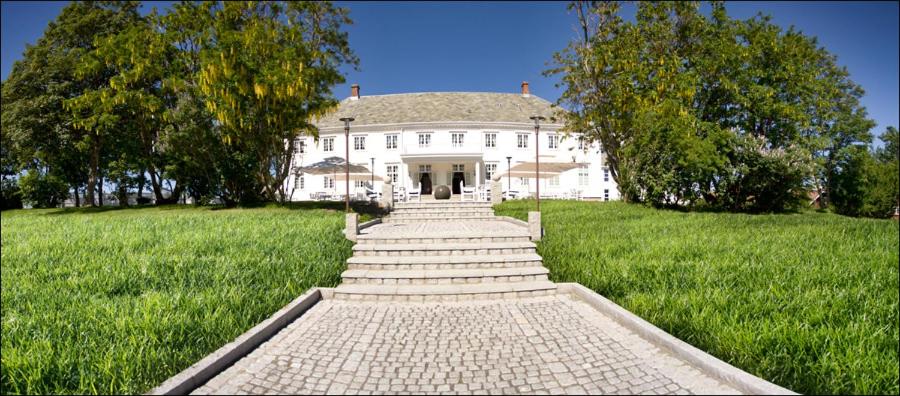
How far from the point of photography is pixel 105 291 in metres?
5.84

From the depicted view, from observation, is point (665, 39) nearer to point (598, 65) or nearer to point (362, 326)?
point (598, 65)

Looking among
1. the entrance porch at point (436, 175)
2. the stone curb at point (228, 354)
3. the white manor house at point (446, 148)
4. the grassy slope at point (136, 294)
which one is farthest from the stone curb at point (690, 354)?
the entrance porch at point (436, 175)

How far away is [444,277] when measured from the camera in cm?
715

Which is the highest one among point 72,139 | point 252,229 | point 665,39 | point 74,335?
point 665,39

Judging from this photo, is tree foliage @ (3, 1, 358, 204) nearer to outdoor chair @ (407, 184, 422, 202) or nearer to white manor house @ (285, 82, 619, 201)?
outdoor chair @ (407, 184, 422, 202)

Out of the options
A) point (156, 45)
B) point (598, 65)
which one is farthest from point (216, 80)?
point (598, 65)

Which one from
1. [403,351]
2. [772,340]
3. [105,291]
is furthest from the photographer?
[105,291]

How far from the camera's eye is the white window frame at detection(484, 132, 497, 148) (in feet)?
106

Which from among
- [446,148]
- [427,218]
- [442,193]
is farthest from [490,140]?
[427,218]

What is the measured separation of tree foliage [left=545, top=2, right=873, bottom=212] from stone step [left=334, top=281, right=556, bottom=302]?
47.8 feet

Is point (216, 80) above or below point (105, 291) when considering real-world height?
above

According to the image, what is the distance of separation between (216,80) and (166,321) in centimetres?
1605

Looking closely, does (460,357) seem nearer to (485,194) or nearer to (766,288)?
(766,288)

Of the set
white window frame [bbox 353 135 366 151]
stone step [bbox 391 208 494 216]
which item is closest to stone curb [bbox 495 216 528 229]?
stone step [bbox 391 208 494 216]
